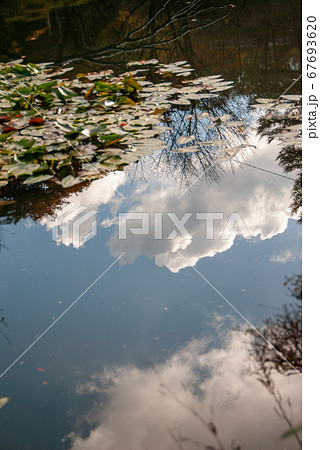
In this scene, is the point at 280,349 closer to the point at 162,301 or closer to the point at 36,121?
the point at 162,301

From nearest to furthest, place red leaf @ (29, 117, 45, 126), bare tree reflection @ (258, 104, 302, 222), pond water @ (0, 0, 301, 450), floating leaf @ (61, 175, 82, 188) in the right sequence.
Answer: pond water @ (0, 0, 301, 450) < bare tree reflection @ (258, 104, 302, 222) < floating leaf @ (61, 175, 82, 188) < red leaf @ (29, 117, 45, 126)

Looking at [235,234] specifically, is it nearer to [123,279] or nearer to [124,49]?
[123,279]

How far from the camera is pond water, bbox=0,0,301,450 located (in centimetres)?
97

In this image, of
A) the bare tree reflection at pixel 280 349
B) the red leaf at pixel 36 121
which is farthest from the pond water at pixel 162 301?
the red leaf at pixel 36 121

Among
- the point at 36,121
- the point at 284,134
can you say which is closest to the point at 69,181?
the point at 36,121

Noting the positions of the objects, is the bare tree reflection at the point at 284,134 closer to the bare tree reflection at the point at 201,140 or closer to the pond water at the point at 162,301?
the pond water at the point at 162,301

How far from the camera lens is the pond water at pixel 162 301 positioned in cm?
97

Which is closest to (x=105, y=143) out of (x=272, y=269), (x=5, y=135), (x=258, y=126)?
(x=5, y=135)

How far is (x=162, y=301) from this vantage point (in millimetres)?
1306

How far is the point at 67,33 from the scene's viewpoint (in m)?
5.83

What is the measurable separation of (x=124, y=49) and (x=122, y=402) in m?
4.41

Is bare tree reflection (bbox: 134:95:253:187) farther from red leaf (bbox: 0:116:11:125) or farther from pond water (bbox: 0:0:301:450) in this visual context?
red leaf (bbox: 0:116:11:125)

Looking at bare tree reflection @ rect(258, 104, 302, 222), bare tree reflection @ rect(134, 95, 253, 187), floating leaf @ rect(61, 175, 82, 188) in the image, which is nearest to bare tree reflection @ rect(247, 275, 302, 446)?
bare tree reflection @ rect(258, 104, 302, 222)

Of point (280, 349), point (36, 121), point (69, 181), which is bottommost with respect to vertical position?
point (280, 349)
